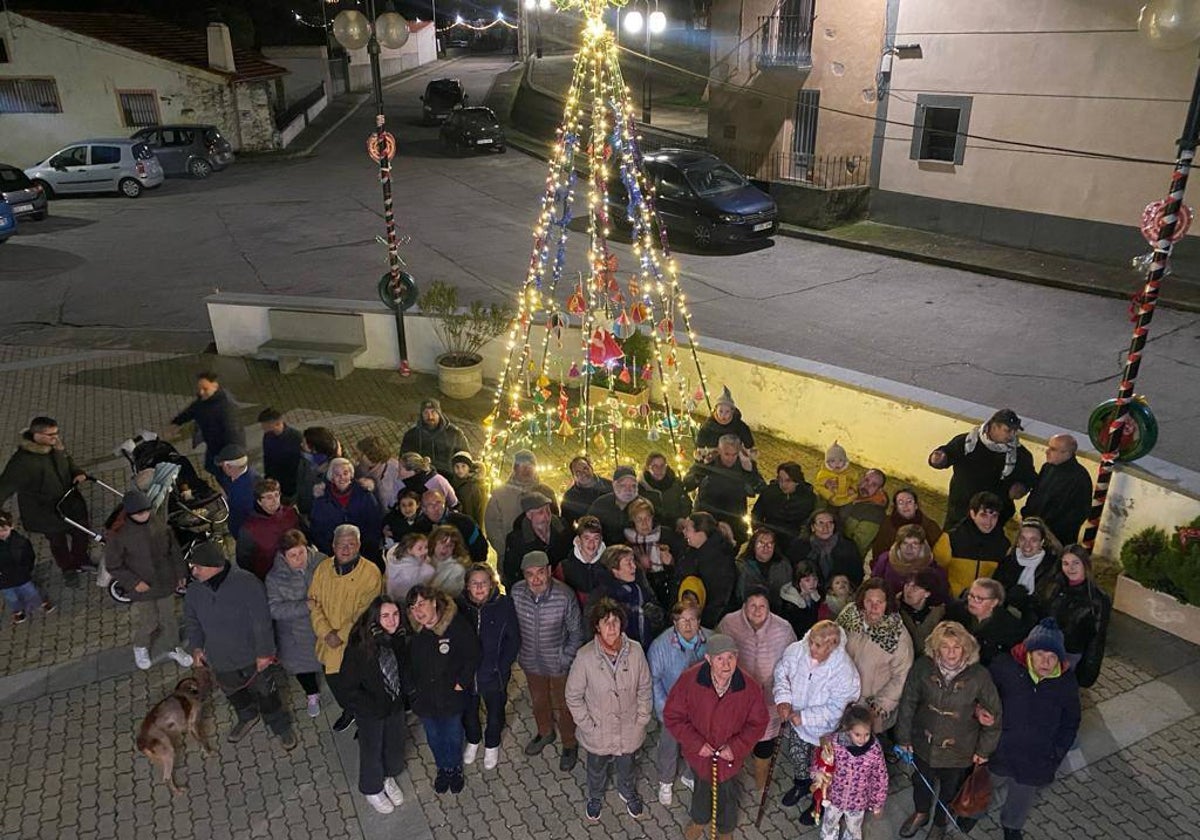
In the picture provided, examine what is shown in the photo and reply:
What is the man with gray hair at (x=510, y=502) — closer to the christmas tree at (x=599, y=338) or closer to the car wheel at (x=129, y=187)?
the christmas tree at (x=599, y=338)

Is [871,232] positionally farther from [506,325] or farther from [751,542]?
[751,542]

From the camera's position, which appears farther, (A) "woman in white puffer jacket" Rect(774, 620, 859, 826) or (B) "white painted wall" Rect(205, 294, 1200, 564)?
(B) "white painted wall" Rect(205, 294, 1200, 564)

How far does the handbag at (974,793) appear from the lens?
5.10 metres

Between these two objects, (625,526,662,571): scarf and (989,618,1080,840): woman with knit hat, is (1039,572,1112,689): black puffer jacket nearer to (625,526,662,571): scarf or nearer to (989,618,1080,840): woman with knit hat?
(989,618,1080,840): woman with knit hat

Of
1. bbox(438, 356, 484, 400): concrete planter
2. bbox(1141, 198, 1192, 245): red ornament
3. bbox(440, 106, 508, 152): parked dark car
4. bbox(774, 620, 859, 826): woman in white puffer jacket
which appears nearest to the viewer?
bbox(774, 620, 859, 826): woman in white puffer jacket

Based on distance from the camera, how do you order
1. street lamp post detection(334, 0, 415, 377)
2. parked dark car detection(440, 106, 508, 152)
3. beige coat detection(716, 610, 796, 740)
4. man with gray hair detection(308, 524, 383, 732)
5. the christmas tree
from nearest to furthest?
beige coat detection(716, 610, 796, 740)
man with gray hair detection(308, 524, 383, 732)
the christmas tree
street lamp post detection(334, 0, 415, 377)
parked dark car detection(440, 106, 508, 152)

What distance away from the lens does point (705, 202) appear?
1769 centimetres

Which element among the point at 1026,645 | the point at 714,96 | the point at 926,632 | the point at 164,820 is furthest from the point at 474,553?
the point at 714,96

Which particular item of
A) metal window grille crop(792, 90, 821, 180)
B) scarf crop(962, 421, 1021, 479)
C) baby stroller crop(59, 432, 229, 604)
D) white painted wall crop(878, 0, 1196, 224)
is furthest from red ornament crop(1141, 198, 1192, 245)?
metal window grille crop(792, 90, 821, 180)

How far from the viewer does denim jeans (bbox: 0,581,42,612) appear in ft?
23.6

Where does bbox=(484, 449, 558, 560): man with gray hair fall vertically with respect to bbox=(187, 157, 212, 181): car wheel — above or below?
above

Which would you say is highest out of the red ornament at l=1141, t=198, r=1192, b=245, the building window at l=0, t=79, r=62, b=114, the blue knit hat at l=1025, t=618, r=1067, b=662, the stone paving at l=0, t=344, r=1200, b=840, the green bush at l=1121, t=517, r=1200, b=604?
the red ornament at l=1141, t=198, r=1192, b=245

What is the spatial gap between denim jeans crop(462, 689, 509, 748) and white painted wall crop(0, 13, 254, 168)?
28.1m

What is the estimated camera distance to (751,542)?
6.14 meters
